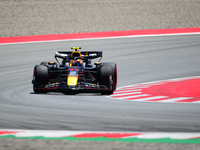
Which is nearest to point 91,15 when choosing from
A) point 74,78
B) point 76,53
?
point 76,53

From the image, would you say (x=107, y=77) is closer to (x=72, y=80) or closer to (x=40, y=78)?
(x=72, y=80)

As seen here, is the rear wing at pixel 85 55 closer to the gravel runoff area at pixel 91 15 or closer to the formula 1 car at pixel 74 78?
the formula 1 car at pixel 74 78

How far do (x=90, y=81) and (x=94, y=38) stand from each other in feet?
47.9

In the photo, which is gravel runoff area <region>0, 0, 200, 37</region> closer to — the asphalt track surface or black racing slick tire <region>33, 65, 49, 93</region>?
the asphalt track surface

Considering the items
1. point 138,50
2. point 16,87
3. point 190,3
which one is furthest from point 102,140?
point 190,3

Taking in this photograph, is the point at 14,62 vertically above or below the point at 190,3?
below

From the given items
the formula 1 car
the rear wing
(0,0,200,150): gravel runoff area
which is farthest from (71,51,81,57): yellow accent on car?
(0,0,200,150): gravel runoff area

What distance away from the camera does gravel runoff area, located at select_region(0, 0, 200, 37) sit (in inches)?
1167

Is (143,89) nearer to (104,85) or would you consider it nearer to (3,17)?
(104,85)

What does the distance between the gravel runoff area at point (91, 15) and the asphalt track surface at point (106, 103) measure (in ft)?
25.2

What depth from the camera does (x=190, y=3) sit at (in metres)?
35.4

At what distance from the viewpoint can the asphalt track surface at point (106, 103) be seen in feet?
24.1

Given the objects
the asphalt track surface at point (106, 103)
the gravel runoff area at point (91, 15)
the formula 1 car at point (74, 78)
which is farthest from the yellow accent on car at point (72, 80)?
the gravel runoff area at point (91, 15)

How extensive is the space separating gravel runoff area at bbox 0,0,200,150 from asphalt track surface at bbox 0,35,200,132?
301 inches
